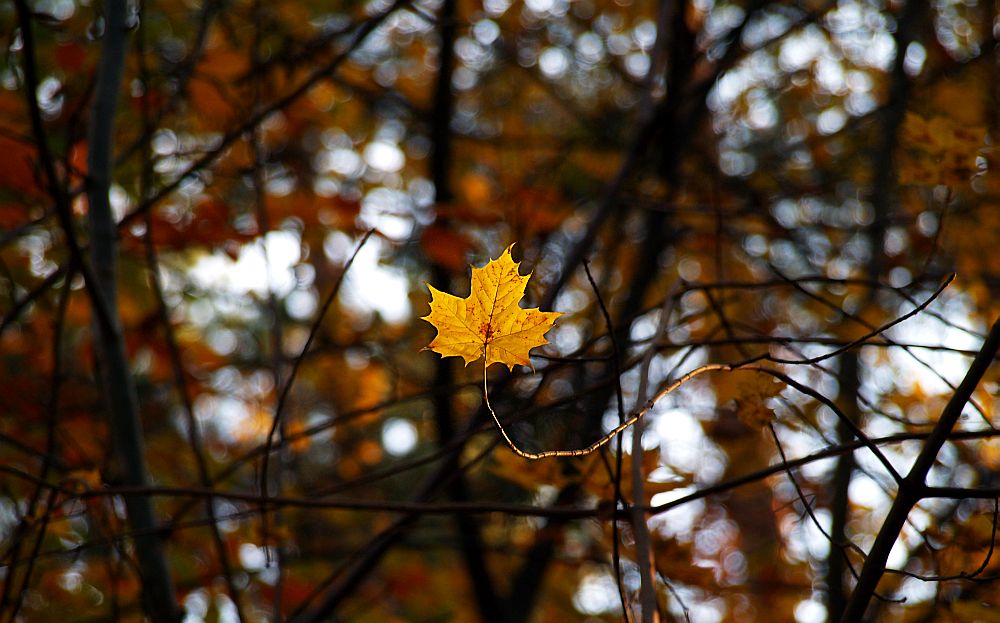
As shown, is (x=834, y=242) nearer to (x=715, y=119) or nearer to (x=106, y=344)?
(x=715, y=119)

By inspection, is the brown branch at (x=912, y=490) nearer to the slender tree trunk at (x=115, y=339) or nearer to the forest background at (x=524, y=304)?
the forest background at (x=524, y=304)

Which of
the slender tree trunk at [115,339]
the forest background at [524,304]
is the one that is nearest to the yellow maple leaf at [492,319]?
the forest background at [524,304]

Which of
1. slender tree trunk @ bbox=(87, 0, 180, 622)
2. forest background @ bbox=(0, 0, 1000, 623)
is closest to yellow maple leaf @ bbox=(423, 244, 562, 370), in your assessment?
forest background @ bbox=(0, 0, 1000, 623)

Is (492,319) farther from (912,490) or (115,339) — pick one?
(115,339)

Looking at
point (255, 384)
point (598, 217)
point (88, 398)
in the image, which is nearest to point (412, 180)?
point (255, 384)

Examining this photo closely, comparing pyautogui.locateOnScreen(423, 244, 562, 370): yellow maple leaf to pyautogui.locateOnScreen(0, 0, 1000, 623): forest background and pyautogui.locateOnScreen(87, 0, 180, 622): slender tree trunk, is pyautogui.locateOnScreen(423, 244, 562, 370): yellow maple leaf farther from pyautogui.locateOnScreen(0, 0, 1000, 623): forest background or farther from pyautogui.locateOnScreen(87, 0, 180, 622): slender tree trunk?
pyautogui.locateOnScreen(87, 0, 180, 622): slender tree trunk
